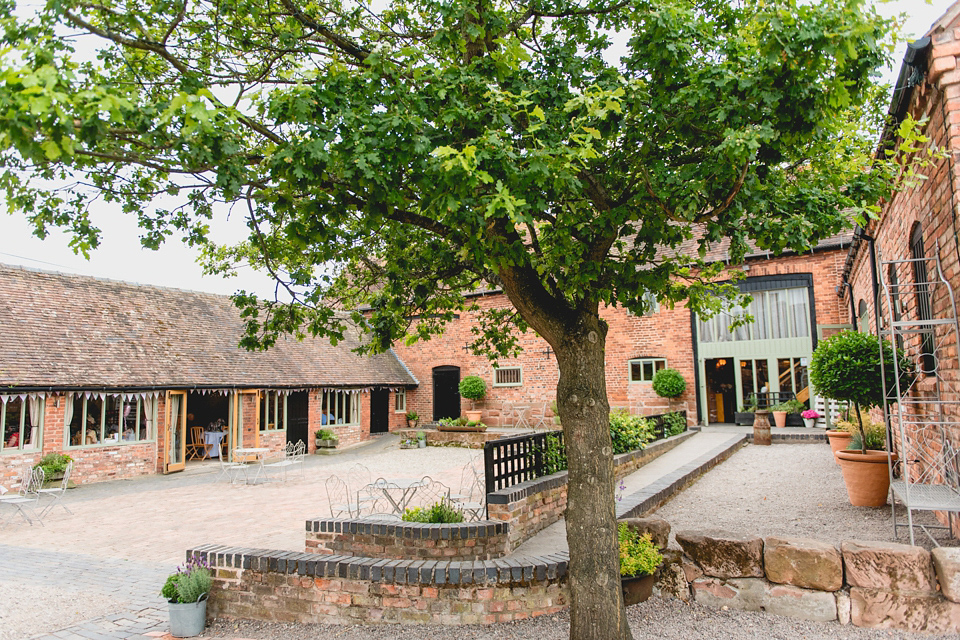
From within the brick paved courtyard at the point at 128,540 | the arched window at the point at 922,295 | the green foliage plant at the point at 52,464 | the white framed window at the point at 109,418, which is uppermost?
the arched window at the point at 922,295

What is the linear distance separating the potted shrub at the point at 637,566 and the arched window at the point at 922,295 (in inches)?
143

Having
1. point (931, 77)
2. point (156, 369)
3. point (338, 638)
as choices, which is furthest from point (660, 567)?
point (156, 369)

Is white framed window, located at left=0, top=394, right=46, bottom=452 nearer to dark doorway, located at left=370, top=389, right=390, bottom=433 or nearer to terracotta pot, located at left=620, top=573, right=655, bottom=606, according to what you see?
dark doorway, located at left=370, top=389, right=390, bottom=433

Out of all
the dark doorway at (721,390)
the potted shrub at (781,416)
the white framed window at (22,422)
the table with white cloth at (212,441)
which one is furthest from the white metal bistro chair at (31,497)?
the dark doorway at (721,390)

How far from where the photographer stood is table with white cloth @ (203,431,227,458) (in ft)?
61.7

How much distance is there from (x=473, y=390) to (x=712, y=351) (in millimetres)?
8775

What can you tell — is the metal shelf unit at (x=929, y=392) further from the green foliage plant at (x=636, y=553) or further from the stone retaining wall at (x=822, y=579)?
the green foliage plant at (x=636, y=553)

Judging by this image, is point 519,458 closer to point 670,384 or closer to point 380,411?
point 670,384

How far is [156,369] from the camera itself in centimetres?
1622

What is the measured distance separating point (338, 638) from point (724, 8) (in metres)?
6.56

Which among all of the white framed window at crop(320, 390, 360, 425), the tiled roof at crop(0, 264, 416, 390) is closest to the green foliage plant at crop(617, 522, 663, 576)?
the tiled roof at crop(0, 264, 416, 390)

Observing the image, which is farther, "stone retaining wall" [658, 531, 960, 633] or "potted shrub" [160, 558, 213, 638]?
"potted shrub" [160, 558, 213, 638]

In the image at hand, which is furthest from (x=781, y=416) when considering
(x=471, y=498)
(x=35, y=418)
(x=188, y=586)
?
(x=35, y=418)

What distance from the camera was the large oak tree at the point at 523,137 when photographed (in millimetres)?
3686
